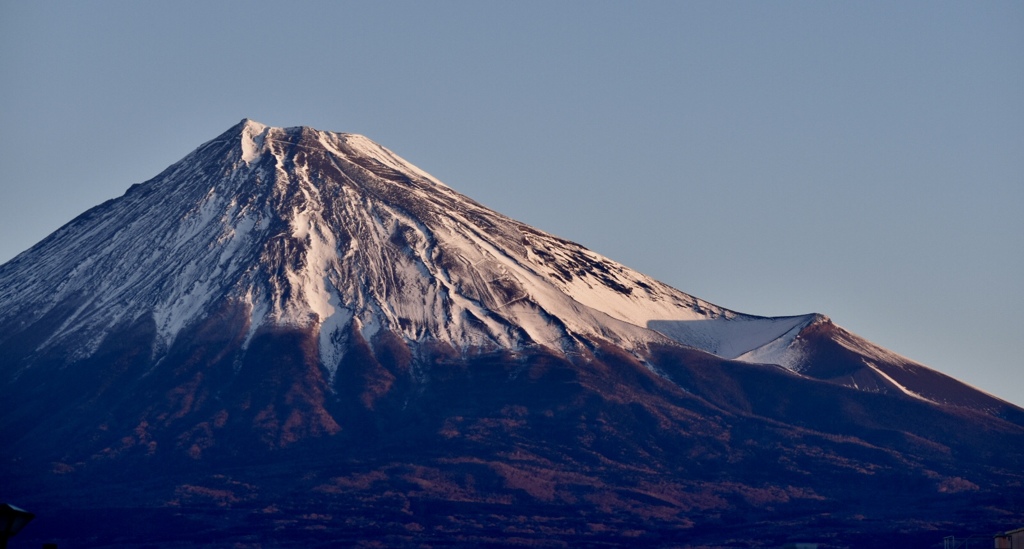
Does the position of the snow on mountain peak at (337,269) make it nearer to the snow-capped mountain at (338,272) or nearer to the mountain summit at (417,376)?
the snow-capped mountain at (338,272)

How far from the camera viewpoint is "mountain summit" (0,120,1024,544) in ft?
351

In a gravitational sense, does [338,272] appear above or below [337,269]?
below

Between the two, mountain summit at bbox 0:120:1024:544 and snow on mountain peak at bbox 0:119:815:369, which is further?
snow on mountain peak at bbox 0:119:815:369

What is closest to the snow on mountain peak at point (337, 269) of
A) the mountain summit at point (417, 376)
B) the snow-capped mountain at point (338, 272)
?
the snow-capped mountain at point (338, 272)

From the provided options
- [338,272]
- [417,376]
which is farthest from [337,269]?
[417,376]

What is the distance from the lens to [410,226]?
135 meters

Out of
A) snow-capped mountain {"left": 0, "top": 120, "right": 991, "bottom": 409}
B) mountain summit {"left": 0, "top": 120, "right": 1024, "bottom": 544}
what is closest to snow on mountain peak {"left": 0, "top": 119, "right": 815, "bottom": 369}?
snow-capped mountain {"left": 0, "top": 120, "right": 991, "bottom": 409}

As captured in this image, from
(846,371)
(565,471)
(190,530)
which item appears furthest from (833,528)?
(190,530)

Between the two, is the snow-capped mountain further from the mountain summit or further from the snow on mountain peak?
the mountain summit

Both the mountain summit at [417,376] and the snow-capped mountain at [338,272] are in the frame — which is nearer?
the mountain summit at [417,376]

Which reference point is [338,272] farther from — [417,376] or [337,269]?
Answer: [417,376]

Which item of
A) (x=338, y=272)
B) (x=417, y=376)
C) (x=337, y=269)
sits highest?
(x=337, y=269)

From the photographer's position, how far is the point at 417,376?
11906cm

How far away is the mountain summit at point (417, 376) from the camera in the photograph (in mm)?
107125
